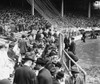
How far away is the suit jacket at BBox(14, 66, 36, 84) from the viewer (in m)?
5.61

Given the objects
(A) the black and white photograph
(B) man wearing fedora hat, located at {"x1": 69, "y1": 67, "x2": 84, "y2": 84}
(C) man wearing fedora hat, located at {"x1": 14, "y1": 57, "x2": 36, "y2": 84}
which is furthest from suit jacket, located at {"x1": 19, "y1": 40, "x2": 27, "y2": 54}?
(C) man wearing fedora hat, located at {"x1": 14, "y1": 57, "x2": 36, "y2": 84}

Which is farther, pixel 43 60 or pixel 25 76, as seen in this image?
pixel 43 60

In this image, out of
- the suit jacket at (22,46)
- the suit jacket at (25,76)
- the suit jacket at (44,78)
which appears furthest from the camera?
the suit jacket at (22,46)

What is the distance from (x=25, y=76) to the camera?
18.5 ft

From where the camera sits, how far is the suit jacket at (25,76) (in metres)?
5.61

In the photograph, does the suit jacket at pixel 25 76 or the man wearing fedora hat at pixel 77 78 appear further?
the man wearing fedora hat at pixel 77 78

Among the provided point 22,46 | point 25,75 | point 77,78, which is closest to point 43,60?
point 25,75

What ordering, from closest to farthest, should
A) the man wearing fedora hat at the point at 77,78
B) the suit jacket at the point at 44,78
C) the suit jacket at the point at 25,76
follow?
the suit jacket at the point at 44,78 → the suit jacket at the point at 25,76 → the man wearing fedora hat at the point at 77,78

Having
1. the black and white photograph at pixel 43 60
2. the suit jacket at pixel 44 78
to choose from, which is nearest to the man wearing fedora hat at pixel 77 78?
the black and white photograph at pixel 43 60

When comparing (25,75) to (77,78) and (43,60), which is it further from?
(77,78)

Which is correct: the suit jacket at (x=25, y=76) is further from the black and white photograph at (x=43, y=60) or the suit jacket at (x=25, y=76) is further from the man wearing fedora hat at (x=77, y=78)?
the man wearing fedora hat at (x=77, y=78)

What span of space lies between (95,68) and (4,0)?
3197 cm

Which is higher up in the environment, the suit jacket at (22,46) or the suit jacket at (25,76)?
the suit jacket at (22,46)

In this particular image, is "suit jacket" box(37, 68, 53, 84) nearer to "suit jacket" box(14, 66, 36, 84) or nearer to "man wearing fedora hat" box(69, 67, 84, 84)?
"suit jacket" box(14, 66, 36, 84)
